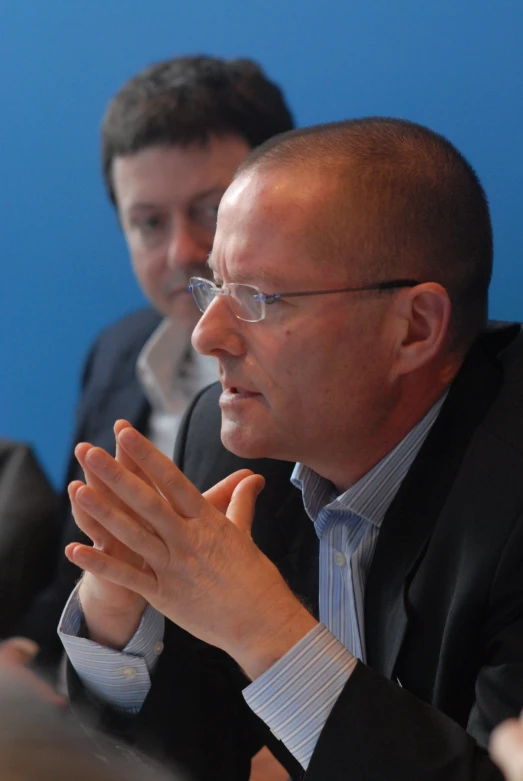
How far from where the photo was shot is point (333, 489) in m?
1.47

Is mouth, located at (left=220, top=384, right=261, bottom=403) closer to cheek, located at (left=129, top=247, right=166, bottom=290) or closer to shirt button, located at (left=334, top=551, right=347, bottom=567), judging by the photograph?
shirt button, located at (left=334, top=551, right=347, bottom=567)

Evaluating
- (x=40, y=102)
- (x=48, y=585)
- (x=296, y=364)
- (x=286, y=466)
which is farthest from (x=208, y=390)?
(x=40, y=102)

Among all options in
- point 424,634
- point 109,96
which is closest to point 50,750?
point 424,634

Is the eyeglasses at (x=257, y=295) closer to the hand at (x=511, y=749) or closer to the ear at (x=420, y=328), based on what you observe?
the ear at (x=420, y=328)

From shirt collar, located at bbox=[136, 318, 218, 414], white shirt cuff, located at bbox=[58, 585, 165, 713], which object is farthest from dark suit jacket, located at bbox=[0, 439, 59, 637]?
white shirt cuff, located at bbox=[58, 585, 165, 713]

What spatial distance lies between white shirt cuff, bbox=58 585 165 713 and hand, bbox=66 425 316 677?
0.21m

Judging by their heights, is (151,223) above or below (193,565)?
above

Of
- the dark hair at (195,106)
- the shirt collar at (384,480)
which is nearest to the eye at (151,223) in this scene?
the dark hair at (195,106)

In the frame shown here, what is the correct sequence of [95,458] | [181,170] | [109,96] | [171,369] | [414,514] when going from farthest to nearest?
1. [109,96]
2. [171,369]
3. [181,170]
4. [414,514]
5. [95,458]

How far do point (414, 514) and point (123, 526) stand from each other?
403 mm

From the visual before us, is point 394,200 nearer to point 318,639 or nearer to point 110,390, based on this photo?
point 318,639

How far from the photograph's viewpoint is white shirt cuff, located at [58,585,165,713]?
1268 mm

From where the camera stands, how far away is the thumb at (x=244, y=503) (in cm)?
115

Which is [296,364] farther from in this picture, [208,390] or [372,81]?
[372,81]
